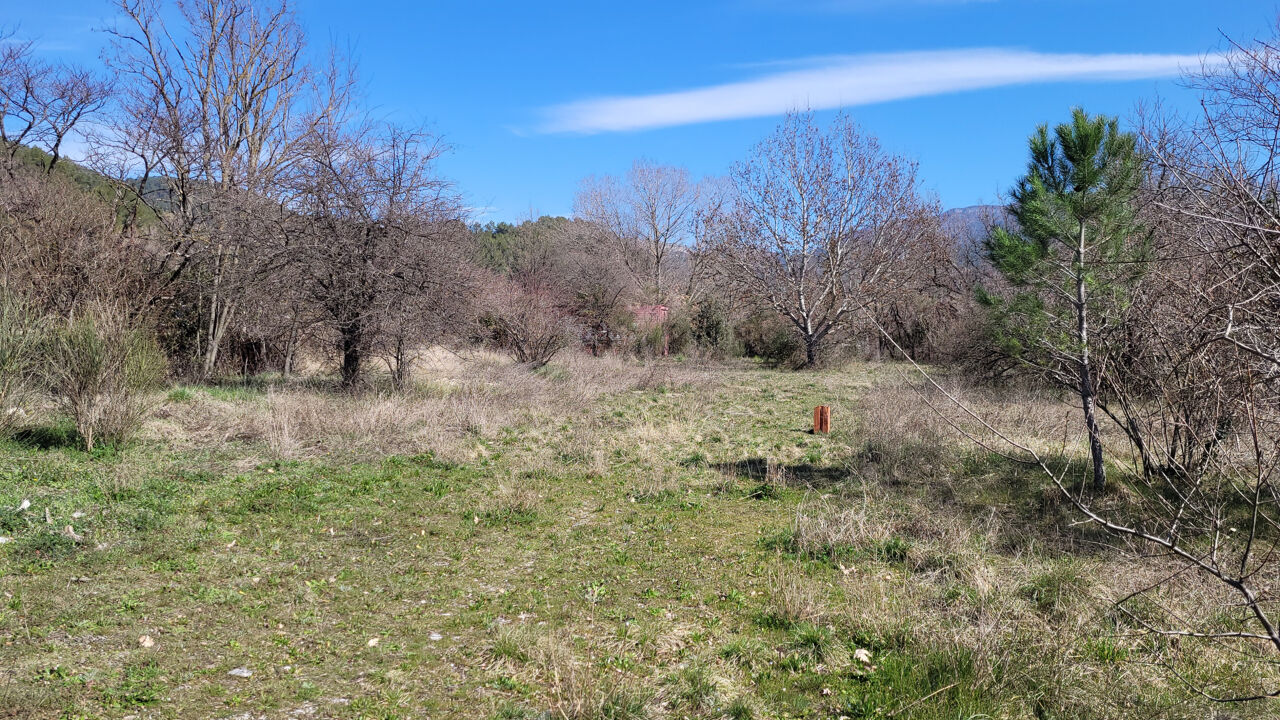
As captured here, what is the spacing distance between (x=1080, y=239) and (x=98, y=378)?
1013 cm

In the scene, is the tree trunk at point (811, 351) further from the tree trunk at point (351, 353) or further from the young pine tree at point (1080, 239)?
the young pine tree at point (1080, 239)

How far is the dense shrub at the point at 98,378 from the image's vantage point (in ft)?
25.4

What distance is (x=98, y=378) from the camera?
7.84 meters

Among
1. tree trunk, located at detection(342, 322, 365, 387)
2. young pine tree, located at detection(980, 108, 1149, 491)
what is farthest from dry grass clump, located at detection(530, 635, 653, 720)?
tree trunk, located at detection(342, 322, 365, 387)

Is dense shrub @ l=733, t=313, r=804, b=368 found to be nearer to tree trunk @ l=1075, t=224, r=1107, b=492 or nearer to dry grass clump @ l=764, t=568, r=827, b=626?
tree trunk @ l=1075, t=224, r=1107, b=492

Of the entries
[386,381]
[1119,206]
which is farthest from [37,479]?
[1119,206]

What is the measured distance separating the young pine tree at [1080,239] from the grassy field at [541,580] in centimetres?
159

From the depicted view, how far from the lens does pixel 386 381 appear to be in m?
13.0

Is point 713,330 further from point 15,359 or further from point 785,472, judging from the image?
point 15,359

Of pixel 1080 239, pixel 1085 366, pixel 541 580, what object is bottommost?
pixel 541 580

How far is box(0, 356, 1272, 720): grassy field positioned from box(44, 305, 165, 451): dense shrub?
14.0 inches

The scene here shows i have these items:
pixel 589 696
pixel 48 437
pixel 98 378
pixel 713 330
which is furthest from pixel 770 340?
pixel 589 696

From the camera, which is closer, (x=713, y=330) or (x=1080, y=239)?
(x=1080, y=239)

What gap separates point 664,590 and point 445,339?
8405mm
